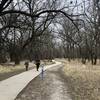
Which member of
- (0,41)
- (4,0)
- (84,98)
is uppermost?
(4,0)

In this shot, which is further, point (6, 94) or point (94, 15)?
point (94, 15)

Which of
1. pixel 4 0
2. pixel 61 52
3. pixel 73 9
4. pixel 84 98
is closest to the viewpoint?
pixel 73 9

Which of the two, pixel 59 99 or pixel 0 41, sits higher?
pixel 0 41

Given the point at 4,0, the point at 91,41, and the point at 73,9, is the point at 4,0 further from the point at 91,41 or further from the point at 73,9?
the point at 91,41

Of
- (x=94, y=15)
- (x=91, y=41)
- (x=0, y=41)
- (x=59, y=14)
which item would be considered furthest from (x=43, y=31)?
(x=59, y=14)

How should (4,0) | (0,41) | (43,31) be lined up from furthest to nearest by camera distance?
(43,31), (0,41), (4,0)

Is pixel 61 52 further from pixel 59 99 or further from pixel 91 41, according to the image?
pixel 59 99

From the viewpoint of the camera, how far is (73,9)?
19.0m

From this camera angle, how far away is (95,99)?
773 inches

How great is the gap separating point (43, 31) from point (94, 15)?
37.7ft

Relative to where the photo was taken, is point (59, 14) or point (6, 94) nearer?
point (6, 94)

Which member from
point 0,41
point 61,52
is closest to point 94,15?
point 0,41

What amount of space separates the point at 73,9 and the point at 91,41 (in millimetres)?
58008

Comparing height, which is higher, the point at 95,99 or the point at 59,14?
the point at 59,14
